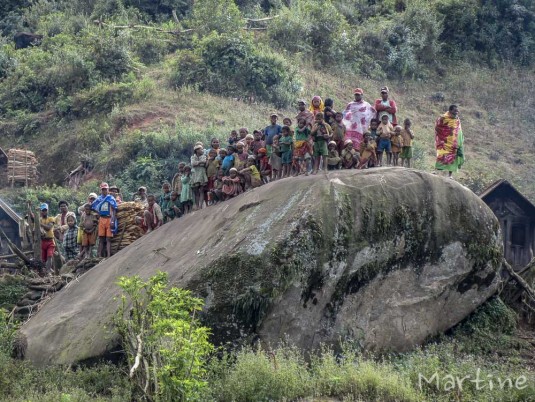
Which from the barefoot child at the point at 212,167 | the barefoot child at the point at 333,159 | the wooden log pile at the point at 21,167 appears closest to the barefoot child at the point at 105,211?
the barefoot child at the point at 212,167

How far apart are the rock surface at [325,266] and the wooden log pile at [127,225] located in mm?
2149

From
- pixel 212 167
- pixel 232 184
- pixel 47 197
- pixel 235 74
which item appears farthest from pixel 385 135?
pixel 235 74

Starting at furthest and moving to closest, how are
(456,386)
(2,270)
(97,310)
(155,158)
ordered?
(155,158) < (2,270) < (97,310) < (456,386)

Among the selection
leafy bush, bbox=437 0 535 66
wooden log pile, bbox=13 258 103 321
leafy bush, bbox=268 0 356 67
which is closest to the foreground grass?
wooden log pile, bbox=13 258 103 321

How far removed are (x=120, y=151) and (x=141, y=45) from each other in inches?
299

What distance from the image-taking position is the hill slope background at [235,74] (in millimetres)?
34562

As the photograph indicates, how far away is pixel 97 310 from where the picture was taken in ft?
64.5

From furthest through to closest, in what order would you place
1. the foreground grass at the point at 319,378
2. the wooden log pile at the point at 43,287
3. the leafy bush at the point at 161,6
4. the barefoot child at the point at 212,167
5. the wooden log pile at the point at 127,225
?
the leafy bush at the point at 161,6, the wooden log pile at the point at 127,225, the wooden log pile at the point at 43,287, the barefoot child at the point at 212,167, the foreground grass at the point at 319,378

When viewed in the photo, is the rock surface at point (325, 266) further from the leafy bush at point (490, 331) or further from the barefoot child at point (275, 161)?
the barefoot child at point (275, 161)

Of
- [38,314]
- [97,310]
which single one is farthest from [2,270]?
[97,310]

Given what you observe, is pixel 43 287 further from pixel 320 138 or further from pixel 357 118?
pixel 357 118

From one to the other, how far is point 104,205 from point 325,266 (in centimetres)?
596

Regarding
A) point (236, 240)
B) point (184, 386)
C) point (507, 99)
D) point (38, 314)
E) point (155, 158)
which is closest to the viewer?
point (184, 386)

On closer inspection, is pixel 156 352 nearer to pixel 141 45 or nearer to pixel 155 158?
pixel 155 158
